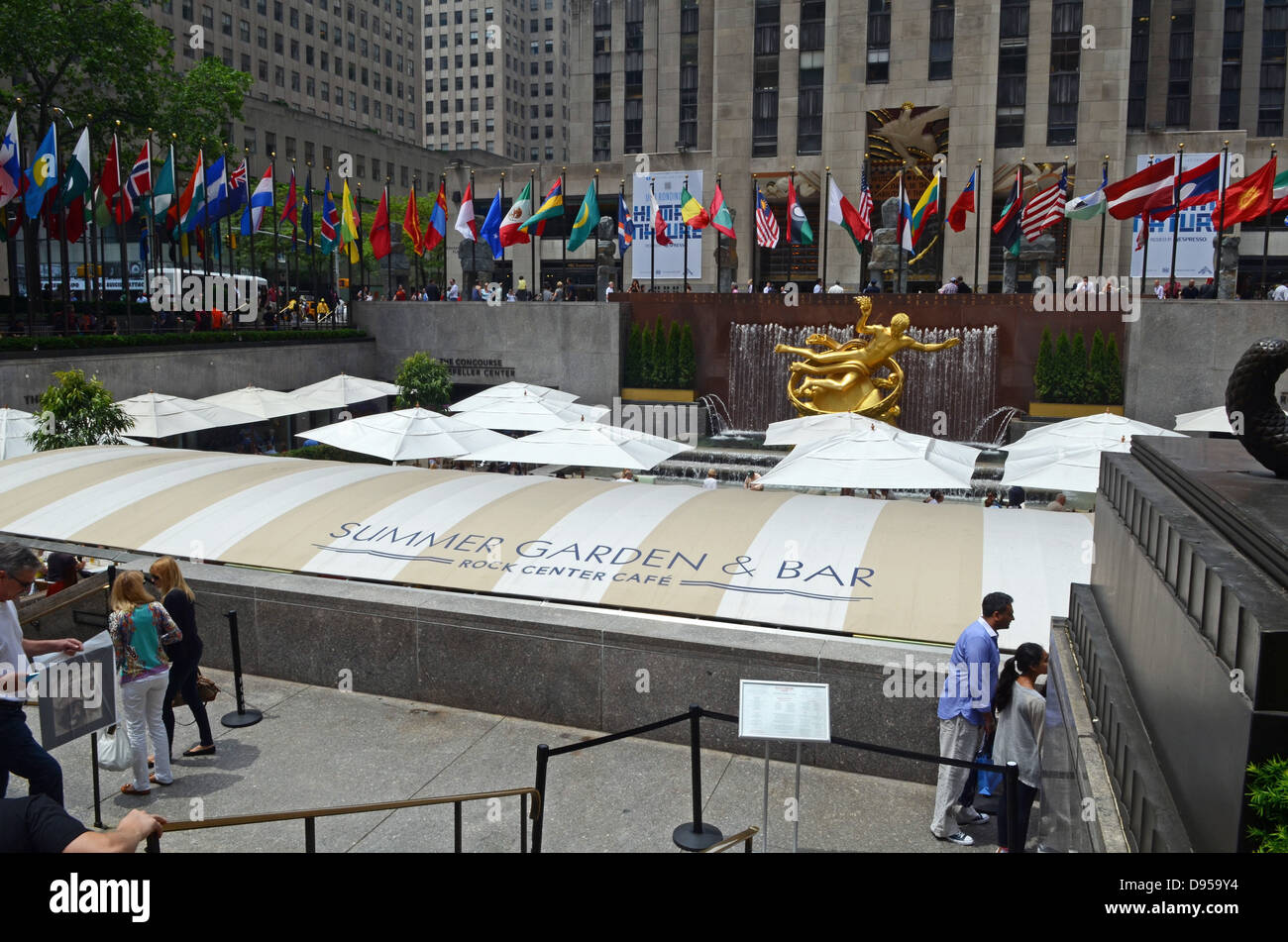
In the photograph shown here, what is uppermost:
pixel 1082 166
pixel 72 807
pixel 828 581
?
pixel 1082 166

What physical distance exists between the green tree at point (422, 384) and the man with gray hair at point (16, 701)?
24699 millimetres

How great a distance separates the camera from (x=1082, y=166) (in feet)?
162

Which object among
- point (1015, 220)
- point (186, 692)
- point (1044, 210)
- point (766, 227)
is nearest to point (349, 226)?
point (766, 227)

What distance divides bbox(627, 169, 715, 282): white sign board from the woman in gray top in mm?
44280

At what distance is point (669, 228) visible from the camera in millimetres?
52094

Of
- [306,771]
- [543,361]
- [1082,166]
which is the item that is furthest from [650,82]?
[306,771]

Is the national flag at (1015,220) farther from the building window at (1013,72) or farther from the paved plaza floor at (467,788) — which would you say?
the paved plaza floor at (467,788)

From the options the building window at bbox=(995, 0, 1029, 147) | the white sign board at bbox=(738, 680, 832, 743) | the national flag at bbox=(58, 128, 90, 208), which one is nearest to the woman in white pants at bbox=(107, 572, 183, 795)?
the white sign board at bbox=(738, 680, 832, 743)

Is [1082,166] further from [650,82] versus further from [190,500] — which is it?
[190,500]

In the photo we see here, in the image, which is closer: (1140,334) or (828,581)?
Result: (828,581)

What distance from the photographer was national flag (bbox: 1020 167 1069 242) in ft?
94.1

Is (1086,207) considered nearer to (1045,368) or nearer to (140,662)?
(1045,368)
